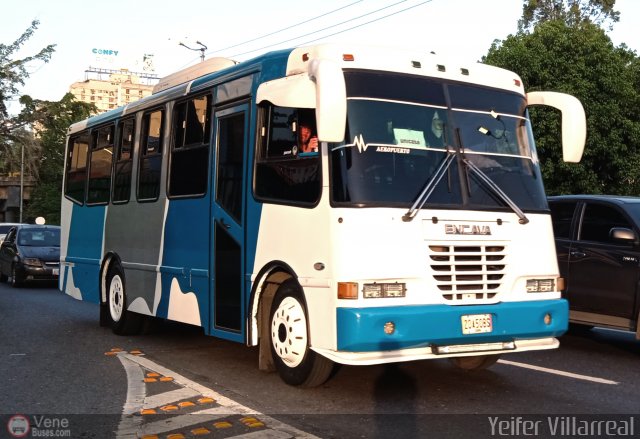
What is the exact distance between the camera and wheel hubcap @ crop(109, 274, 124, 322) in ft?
35.7

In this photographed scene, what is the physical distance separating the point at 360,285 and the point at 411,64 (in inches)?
82.1

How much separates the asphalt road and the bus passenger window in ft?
5.67

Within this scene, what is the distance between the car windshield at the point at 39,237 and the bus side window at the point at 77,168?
898 centimetres

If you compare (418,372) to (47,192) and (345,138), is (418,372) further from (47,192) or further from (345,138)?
(47,192)

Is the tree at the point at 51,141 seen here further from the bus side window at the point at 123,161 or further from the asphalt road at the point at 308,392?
the asphalt road at the point at 308,392

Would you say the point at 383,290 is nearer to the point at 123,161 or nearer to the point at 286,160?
the point at 286,160

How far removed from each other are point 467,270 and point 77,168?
8308 mm

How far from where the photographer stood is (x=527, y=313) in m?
6.76

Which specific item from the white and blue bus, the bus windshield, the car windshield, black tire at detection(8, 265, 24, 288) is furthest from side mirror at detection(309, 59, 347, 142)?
the car windshield

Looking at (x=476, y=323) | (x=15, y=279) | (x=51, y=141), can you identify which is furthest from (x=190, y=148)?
(x=51, y=141)

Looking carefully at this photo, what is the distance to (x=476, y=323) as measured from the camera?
648cm

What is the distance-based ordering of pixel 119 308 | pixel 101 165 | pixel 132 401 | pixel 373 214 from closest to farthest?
pixel 373 214
pixel 132 401
pixel 119 308
pixel 101 165

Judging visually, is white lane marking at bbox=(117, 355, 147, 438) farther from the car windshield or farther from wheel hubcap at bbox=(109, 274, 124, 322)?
the car windshield

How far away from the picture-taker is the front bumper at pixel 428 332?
6.07 m
